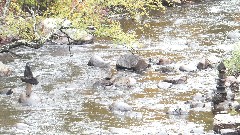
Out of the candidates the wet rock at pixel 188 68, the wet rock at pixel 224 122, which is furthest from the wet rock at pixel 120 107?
the wet rock at pixel 188 68

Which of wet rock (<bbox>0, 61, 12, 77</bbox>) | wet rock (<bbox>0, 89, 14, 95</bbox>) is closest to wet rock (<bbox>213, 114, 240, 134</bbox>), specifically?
wet rock (<bbox>0, 89, 14, 95</bbox>)

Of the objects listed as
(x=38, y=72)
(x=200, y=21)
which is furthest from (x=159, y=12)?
(x=38, y=72)

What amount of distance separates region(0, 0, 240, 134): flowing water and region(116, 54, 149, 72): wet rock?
0.34 m

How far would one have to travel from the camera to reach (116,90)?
14750mm

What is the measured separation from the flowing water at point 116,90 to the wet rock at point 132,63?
1.10 feet

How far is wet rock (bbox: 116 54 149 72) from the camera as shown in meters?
17.0

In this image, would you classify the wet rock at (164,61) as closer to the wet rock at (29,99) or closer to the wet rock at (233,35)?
the wet rock at (233,35)

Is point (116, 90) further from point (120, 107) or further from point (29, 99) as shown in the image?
point (29, 99)

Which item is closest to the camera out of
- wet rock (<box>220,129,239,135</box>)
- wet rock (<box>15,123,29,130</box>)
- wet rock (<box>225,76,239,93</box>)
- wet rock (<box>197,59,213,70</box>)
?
wet rock (<box>220,129,239,135</box>)

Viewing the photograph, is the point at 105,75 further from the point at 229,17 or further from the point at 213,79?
the point at 229,17

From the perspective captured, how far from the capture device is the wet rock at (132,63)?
668 inches

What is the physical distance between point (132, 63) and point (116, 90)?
2.61 meters

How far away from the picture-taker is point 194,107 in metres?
12.7

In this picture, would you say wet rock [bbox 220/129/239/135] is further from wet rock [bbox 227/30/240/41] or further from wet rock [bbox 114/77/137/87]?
wet rock [bbox 227/30/240/41]
